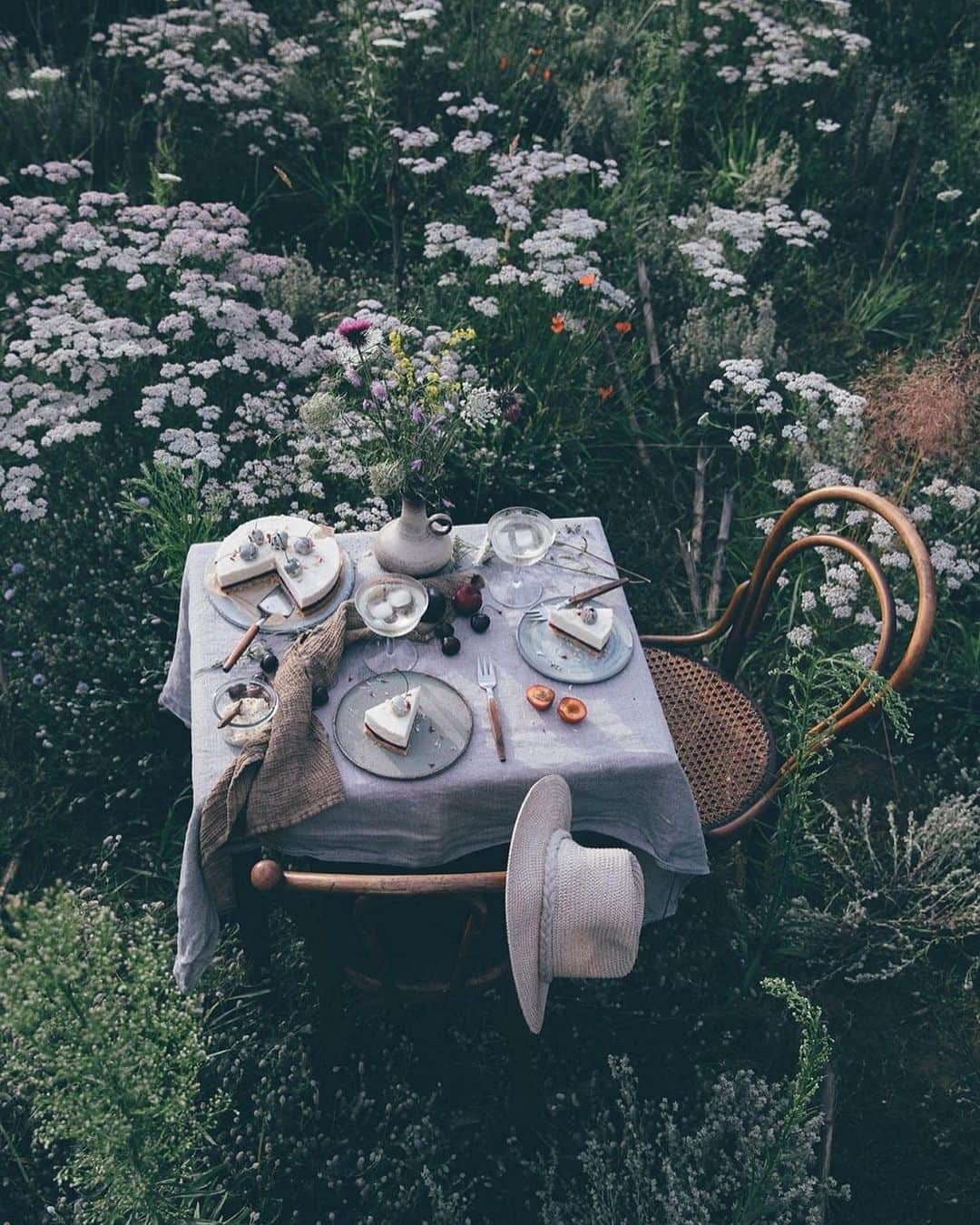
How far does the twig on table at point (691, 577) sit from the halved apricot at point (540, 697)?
155 centimetres

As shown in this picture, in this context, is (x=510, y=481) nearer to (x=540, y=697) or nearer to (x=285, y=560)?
(x=285, y=560)

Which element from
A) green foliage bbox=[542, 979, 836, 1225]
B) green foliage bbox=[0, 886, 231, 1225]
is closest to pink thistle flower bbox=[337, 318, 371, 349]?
green foliage bbox=[0, 886, 231, 1225]

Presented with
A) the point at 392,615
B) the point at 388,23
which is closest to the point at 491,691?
the point at 392,615

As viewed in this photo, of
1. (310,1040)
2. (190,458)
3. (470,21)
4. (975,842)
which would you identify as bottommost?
(310,1040)

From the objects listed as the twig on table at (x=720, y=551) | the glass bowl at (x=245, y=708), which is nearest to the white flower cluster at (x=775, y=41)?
the twig on table at (x=720, y=551)

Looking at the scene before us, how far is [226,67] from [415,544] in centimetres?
442

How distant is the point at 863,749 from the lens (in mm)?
3850

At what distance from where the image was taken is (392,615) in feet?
8.93

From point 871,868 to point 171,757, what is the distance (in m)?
2.45

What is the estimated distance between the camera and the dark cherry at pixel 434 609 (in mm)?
2785

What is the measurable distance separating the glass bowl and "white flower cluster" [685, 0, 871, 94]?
183 inches

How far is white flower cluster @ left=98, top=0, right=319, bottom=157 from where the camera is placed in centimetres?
505

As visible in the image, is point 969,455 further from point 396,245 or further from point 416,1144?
point 416,1144

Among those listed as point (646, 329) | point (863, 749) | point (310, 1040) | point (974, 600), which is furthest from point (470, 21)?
point (310, 1040)
